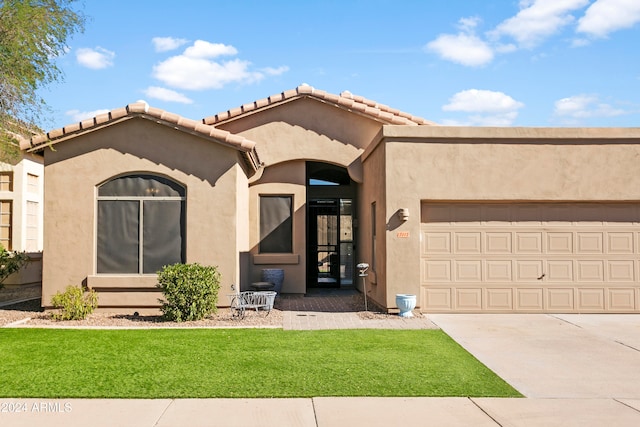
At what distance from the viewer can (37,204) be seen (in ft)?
66.4

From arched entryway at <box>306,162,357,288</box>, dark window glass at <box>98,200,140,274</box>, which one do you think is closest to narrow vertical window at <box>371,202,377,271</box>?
arched entryway at <box>306,162,357,288</box>

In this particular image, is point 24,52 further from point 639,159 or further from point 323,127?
point 639,159

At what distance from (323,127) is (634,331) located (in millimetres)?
9528

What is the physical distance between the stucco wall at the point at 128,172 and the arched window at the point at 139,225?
190 millimetres

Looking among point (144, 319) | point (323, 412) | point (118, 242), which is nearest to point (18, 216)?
point (118, 242)

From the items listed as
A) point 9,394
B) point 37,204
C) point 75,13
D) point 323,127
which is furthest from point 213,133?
point 37,204

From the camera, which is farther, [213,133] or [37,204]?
[37,204]

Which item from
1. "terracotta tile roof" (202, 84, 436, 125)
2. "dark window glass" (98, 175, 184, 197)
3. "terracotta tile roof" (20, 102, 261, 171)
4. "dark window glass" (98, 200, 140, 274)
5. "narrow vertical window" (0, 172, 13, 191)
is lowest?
"dark window glass" (98, 200, 140, 274)

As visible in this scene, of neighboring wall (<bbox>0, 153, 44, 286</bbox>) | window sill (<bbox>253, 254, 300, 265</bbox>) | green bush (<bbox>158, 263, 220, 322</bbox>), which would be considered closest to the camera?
green bush (<bbox>158, 263, 220, 322</bbox>)

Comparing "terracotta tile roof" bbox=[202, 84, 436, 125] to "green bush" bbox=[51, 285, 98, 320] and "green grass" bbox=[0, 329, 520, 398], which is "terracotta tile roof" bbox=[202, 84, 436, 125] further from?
"green grass" bbox=[0, 329, 520, 398]

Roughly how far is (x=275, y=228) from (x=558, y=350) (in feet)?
30.5

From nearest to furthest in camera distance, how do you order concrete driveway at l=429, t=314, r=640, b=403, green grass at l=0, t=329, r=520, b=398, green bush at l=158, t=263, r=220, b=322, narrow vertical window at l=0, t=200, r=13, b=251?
1. green grass at l=0, t=329, r=520, b=398
2. concrete driveway at l=429, t=314, r=640, b=403
3. green bush at l=158, t=263, r=220, b=322
4. narrow vertical window at l=0, t=200, r=13, b=251

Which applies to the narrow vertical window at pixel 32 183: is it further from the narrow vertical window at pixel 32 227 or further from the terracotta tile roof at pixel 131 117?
the terracotta tile roof at pixel 131 117

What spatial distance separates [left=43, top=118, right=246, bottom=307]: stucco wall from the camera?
12.5 meters
